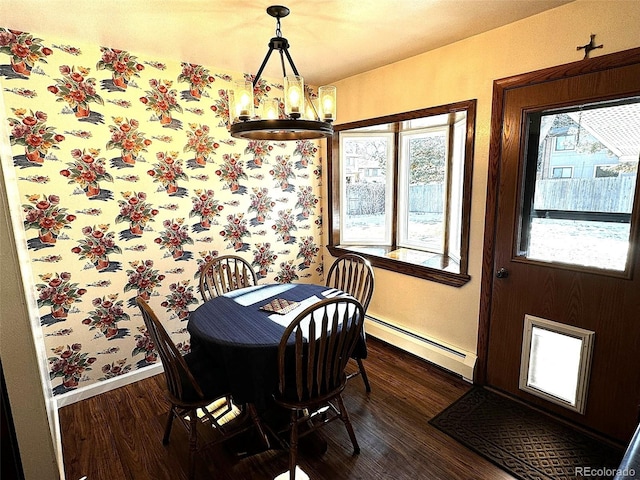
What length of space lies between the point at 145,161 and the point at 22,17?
98 centimetres

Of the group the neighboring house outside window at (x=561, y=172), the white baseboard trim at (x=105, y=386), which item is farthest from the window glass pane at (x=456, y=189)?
the white baseboard trim at (x=105, y=386)

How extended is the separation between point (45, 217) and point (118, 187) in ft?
1.53

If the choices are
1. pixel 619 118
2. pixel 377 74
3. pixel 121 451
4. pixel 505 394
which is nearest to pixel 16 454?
pixel 121 451

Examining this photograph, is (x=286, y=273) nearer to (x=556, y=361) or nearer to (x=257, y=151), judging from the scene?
(x=257, y=151)

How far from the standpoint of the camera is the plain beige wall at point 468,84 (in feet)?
5.92

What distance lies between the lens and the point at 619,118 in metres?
1.78

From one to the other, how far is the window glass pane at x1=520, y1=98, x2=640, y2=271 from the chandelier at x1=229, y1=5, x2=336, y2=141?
4.26 feet

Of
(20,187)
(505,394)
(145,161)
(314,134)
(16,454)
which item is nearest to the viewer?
(16,454)

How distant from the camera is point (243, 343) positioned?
1.71 metres

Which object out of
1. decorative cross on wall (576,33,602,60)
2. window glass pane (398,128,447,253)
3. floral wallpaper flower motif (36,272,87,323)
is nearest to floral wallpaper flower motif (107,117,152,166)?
floral wallpaper flower motif (36,272,87,323)

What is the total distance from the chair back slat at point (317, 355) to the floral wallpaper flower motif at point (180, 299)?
1.44 metres

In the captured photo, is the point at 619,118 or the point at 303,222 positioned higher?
the point at 619,118

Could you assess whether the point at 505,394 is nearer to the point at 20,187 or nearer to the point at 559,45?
the point at 559,45

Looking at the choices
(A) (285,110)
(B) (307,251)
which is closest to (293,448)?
(A) (285,110)
